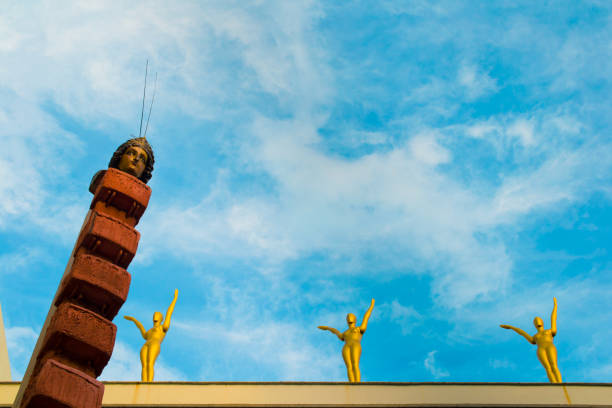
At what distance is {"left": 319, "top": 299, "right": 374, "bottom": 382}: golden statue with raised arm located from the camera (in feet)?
46.3

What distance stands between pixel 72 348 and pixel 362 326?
1032 cm

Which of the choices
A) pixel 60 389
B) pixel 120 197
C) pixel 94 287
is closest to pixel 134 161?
pixel 120 197

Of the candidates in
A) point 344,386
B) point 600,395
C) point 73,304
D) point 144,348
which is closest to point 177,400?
point 144,348

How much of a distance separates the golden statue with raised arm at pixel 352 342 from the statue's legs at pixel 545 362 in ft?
14.0

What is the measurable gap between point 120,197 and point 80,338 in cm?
191

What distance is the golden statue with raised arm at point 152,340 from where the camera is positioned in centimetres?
1349

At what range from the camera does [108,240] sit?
6.11 m

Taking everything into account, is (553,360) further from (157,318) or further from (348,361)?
(157,318)

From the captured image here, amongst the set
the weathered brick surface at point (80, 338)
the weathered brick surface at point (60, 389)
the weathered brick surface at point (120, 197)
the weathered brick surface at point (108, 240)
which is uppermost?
the weathered brick surface at point (120, 197)

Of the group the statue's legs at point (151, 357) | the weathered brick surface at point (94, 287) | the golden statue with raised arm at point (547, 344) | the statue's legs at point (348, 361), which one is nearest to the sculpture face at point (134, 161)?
the weathered brick surface at point (94, 287)

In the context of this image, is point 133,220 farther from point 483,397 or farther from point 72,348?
point 483,397

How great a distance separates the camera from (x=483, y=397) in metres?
13.0

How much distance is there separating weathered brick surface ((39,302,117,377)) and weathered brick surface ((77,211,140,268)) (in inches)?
30.2

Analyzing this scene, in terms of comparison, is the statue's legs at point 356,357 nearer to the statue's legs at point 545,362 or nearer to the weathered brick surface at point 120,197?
the statue's legs at point 545,362
